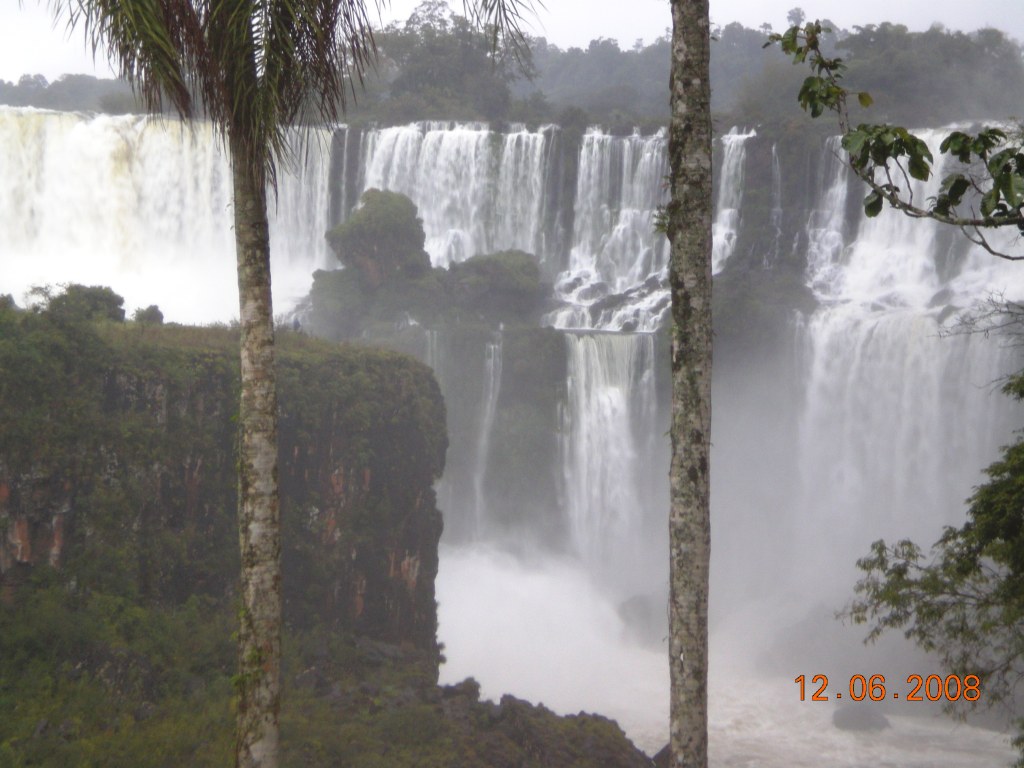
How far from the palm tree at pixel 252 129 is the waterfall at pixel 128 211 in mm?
26583

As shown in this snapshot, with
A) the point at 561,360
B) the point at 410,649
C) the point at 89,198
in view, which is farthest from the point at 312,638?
the point at 89,198

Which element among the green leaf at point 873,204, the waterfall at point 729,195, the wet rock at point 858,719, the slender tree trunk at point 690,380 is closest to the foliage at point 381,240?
the waterfall at point 729,195

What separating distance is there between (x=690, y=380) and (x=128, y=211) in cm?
3079

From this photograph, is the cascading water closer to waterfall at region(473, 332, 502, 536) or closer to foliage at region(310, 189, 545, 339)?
waterfall at region(473, 332, 502, 536)

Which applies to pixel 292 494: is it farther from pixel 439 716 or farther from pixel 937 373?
pixel 937 373

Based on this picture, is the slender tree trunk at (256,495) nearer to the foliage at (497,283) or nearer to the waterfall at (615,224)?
the foliage at (497,283)

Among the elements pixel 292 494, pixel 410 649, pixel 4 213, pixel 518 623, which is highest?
pixel 4 213

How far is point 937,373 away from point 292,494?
16.5 m

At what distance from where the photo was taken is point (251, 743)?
5355 millimetres

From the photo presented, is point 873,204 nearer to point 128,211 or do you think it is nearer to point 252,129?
point 252,129

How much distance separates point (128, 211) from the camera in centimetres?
3272

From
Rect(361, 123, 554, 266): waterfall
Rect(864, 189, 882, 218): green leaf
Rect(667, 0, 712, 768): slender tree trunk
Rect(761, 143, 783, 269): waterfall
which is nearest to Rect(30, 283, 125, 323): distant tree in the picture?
Rect(667, 0, 712, 768): slender tree trunk

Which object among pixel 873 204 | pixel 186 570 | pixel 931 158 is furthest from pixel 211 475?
pixel 931 158

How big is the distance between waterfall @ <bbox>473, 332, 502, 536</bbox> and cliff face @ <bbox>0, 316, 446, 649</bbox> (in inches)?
363
